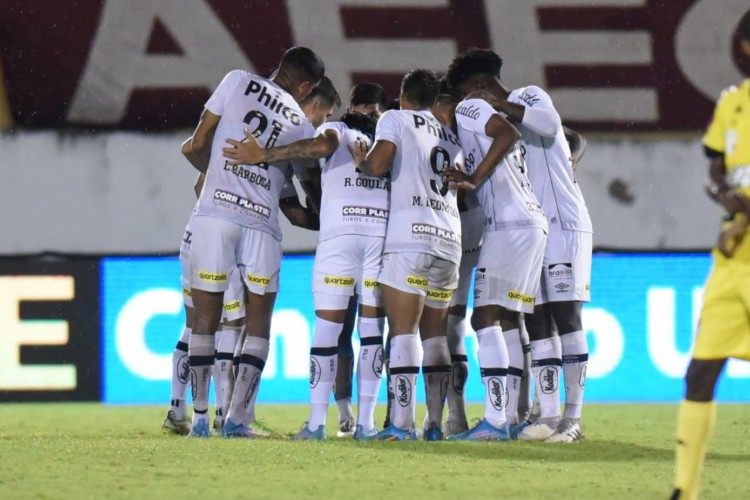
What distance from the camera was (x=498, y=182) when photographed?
24.3ft

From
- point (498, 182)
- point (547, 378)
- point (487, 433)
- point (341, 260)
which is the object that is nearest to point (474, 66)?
point (498, 182)

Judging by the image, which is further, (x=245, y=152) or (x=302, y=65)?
(x=302, y=65)

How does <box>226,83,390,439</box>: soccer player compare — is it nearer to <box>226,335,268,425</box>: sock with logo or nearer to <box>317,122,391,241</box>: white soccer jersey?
<box>317,122,391,241</box>: white soccer jersey

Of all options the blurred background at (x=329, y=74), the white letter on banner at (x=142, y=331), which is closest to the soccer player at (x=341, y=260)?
the white letter on banner at (x=142, y=331)

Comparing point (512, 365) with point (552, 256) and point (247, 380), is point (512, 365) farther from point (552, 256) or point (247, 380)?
point (247, 380)

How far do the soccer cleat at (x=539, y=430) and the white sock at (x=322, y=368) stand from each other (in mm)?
1121

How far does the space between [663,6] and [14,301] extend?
683 cm

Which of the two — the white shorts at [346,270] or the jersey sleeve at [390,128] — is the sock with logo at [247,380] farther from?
the jersey sleeve at [390,128]

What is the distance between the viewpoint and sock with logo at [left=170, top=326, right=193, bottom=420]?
7902mm

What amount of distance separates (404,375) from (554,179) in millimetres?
1478

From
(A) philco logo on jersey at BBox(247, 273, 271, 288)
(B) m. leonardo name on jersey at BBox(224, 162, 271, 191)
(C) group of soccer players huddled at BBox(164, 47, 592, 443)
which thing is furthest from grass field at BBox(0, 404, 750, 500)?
(B) m. leonardo name on jersey at BBox(224, 162, 271, 191)

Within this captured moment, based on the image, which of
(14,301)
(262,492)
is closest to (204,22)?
(14,301)

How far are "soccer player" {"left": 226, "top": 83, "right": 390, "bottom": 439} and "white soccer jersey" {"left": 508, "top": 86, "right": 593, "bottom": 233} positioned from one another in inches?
35.0

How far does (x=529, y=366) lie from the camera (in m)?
8.50
